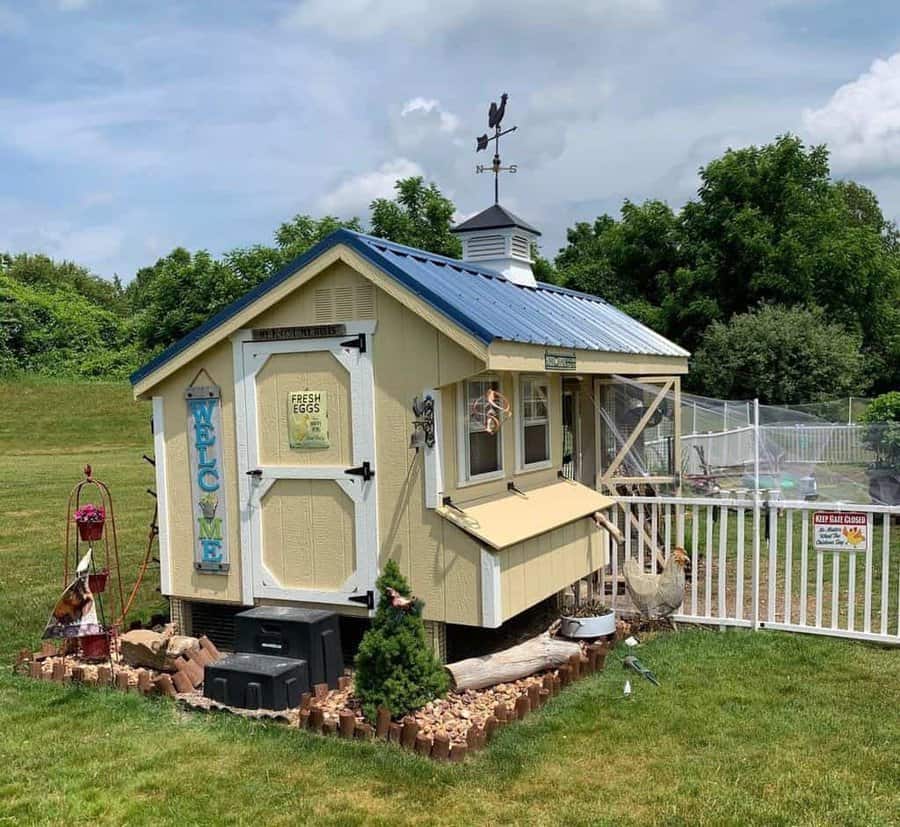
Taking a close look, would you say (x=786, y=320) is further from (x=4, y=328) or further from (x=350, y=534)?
(x=4, y=328)

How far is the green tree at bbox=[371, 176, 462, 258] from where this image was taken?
29.8 m

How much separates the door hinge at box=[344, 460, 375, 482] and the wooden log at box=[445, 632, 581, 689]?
4.98 feet

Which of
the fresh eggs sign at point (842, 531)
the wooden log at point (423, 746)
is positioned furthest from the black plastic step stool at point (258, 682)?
the fresh eggs sign at point (842, 531)

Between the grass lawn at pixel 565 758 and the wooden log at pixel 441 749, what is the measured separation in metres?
0.08

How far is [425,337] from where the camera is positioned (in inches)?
254

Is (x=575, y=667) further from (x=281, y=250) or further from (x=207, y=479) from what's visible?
(x=281, y=250)

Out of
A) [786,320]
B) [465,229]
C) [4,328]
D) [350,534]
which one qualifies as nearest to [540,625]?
[350,534]

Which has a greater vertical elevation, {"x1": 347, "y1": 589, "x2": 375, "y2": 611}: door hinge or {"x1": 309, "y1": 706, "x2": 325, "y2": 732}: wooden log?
{"x1": 347, "y1": 589, "x2": 375, "y2": 611}: door hinge

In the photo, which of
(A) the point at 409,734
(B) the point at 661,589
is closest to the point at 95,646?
(A) the point at 409,734

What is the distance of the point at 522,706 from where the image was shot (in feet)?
18.7

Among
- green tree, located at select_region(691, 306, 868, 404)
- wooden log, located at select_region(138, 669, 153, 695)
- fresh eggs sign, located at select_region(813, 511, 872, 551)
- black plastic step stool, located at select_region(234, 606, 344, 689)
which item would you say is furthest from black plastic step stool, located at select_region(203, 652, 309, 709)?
green tree, located at select_region(691, 306, 868, 404)

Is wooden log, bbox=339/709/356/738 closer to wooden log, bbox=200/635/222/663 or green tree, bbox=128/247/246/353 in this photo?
wooden log, bbox=200/635/222/663

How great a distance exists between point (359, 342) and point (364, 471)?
39.0 inches

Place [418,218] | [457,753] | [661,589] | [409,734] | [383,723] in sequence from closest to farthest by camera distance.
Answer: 1. [457,753]
2. [409,734]
3. [383,723]
4. [661,589]
5. [418,218]
